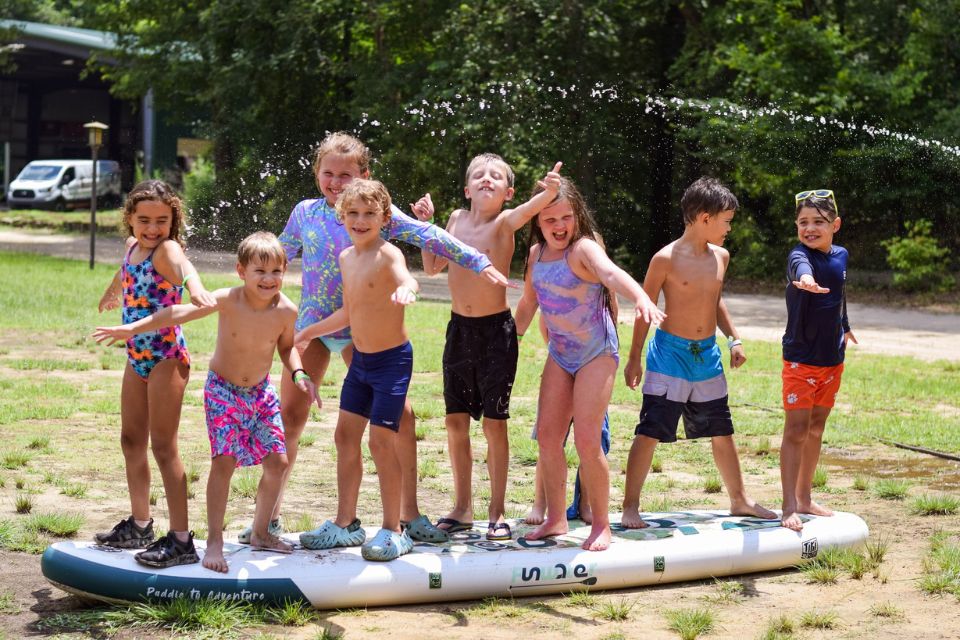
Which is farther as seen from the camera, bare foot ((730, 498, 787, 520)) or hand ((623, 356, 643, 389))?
bare foot ((730, 498, 787, 520))

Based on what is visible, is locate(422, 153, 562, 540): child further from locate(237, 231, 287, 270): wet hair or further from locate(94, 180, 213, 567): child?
locate(94, 180, 213, 567): child

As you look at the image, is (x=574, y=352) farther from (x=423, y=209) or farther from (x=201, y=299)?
(x=201, y=299)

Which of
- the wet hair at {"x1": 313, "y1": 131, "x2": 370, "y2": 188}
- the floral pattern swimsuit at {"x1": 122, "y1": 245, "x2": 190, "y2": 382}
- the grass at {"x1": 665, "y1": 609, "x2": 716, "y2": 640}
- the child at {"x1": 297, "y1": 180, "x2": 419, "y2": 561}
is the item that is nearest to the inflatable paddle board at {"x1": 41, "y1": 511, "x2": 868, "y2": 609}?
the child at {"x1": 297, "y1": 180, "x2": 419, "y2": 561}

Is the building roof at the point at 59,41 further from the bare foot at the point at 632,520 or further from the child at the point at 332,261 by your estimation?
the bare foot at the point at 632,520

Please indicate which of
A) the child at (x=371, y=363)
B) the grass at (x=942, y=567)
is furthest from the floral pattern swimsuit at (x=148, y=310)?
the grass at (x=942, y=567)

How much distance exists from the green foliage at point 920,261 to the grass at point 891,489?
1315 centimetres

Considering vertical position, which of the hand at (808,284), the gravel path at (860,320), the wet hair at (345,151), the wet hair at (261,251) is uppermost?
the wet hair at (345,151)

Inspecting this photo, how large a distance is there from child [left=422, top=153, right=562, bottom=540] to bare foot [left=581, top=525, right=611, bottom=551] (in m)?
0.36

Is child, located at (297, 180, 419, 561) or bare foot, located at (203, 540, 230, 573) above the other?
child, located at (297, 180, 419, 561)

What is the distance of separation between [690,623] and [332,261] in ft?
6.93

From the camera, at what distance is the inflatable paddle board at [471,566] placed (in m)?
4.40

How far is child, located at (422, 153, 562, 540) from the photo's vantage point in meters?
5.17

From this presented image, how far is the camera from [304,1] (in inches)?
920

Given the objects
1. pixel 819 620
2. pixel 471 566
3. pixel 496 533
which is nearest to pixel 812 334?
pixel 819 620
